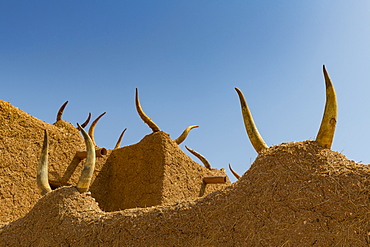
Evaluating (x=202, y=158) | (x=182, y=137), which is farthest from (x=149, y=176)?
(x=202, y=158)

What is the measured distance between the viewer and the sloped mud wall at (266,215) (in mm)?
2822

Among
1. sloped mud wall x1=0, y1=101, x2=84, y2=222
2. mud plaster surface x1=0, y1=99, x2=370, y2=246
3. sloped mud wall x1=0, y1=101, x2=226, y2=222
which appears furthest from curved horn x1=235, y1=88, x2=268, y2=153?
sloped mud wall x1=0, y1=101, x2=84, y2=222

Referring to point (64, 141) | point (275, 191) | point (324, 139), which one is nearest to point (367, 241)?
point (275, 191)

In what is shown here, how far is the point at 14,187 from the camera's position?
647 centimetres

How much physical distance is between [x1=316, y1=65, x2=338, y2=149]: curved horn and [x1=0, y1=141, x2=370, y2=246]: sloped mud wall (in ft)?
0.29

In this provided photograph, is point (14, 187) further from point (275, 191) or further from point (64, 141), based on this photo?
point (275, 191)

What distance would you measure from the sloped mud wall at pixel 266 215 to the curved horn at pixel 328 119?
0.29 feet

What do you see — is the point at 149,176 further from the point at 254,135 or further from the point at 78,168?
the point at 254,135

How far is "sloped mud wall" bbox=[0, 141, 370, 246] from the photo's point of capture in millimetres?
2822

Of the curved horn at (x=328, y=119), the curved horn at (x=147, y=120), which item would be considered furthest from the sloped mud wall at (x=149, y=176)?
the curved horn at (x=328, y=119)

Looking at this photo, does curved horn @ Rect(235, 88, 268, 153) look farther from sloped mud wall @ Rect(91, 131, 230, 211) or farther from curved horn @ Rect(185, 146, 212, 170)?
curved horn @ Rect(185, 146, 212, 170)

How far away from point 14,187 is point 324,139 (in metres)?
5.41

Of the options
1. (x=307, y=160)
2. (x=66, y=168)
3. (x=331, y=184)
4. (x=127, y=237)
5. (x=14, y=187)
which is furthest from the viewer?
(x=66, y=168)

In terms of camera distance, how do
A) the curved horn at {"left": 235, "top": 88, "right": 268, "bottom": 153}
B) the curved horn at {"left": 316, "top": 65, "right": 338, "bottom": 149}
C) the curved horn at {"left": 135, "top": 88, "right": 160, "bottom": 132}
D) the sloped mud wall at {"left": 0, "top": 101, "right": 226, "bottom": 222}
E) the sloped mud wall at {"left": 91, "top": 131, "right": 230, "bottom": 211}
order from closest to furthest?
the curved horn at {"left": 316, "top": 65, "right": 338, "bottom": 149} < the curved horn at {"left": 235, "top": 88, "right": 268, "bottom": 153} < the sloped mud wall at {"left": 0, "top": 101, "right": 226, "bottom": 222} < the sloped mud wall at {"left": 91, "top": 131, "right": 230, "bottom": 211} < the curved horn at {"left": 135, "top": 88, "right": 160, "bottom": 132}
